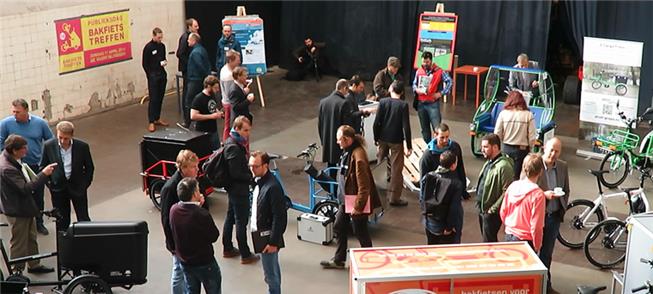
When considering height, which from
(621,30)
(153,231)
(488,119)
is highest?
(621,30)

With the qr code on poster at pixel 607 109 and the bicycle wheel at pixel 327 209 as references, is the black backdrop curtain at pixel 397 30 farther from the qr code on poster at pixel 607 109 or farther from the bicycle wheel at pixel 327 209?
the bicycle wheel at pixel 327 209

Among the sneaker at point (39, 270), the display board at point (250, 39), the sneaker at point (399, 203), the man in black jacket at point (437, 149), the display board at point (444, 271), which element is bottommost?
the sneaker at point (39, 270)

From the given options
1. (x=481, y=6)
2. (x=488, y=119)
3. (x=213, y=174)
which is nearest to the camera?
(x=213, y=174)

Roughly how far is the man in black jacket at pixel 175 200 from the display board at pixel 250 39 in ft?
23.9

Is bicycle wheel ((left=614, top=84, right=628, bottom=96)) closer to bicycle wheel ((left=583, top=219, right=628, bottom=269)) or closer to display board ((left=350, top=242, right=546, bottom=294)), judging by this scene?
bicycle wheel ((left=583, top=219, right=628, bottom=269))

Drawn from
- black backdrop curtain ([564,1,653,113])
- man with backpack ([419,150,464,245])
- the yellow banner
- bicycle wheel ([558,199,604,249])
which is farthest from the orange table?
man with backpack ([419,150,464,245])

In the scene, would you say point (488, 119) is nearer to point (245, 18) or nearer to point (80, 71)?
point (245, 18)

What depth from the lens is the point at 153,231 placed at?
9.08 m

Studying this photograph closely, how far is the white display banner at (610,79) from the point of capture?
37.1ft

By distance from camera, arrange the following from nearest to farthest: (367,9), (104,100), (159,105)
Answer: (159,105) < (104,100) < (367,9)

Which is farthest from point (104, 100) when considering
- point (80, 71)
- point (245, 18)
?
point (245, 18)

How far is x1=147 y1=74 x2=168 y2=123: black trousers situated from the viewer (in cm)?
1259

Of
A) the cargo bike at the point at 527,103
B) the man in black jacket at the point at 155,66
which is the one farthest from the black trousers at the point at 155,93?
the cargo bike at the point at 527,103

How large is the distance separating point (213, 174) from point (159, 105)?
5088 millimetres
